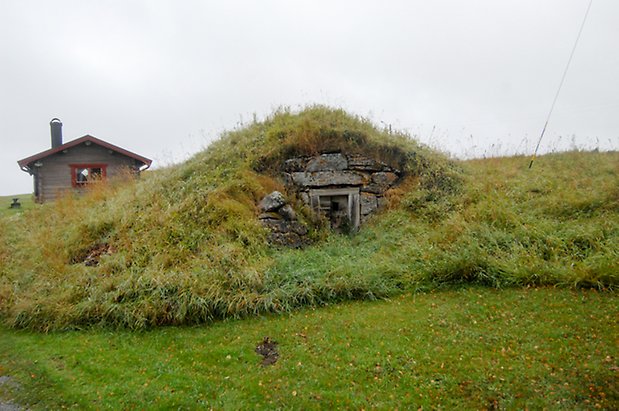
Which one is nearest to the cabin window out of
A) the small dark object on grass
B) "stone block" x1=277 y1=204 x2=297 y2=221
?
"stone block" x1=277 y1=204 x2=297 y2=221

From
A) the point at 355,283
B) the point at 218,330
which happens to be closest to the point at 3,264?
the point at 218,330

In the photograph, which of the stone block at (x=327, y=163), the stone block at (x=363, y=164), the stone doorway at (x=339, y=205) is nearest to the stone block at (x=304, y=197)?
the stone doorway at (x=339, y=205)

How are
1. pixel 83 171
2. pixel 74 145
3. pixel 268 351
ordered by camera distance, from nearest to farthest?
pixel 268 351 < pixel 74 145 < pixel 83 171

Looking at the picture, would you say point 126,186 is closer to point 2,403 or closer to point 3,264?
point 3,264

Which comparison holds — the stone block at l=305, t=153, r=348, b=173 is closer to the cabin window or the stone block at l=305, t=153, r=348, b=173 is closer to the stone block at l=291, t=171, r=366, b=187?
the stone block at l=291, t=171, r=366, b=187

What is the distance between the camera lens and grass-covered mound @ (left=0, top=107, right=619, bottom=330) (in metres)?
5.75

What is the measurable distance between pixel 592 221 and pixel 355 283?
15.8ft

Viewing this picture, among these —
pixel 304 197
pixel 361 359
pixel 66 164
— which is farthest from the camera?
pixel 66 164

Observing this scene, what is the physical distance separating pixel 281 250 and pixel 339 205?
250 cm

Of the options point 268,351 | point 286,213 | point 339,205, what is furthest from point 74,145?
point 268,351

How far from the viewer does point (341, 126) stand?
966 centimetres

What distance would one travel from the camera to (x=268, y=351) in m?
4.72

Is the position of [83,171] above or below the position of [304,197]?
above

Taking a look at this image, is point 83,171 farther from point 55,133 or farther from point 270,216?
point 270,216
